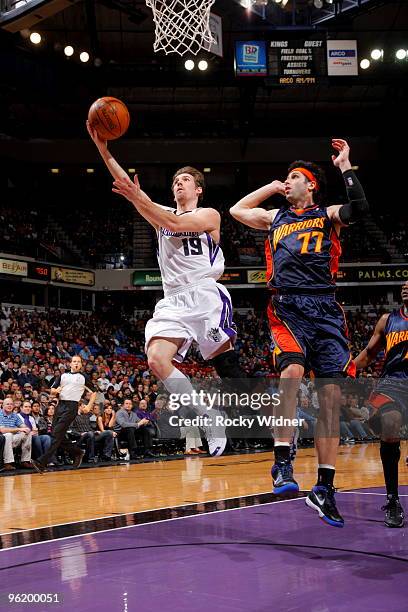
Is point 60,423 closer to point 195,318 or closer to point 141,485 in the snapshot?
point 141,485

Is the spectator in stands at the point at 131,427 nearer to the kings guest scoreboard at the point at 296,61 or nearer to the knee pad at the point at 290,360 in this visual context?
the kings guest scoreboard at the point at 296,61

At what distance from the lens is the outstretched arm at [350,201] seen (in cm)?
450

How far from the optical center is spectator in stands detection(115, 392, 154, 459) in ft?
41.8

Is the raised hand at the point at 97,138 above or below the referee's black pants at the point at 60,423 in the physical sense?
above

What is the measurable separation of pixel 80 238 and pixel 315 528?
2366cm

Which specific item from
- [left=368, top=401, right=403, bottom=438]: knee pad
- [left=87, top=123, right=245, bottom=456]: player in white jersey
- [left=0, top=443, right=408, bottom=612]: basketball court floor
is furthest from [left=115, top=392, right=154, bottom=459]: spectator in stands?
[left=368, top=401, right=403, bottom=438]: knee pad

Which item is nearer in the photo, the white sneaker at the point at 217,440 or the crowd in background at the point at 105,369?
the white sneaker at the point at 217,440

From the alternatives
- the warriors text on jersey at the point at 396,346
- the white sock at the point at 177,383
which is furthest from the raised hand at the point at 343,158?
the white sock at the point at 177,383

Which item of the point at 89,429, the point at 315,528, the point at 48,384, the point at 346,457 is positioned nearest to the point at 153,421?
the point at 89,429

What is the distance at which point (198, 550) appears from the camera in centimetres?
446

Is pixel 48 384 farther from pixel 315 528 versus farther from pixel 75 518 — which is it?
pixel 315 528

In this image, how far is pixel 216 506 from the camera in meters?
6.62

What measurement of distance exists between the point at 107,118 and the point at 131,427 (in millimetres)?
8823

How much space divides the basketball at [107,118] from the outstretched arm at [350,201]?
1529 mm
